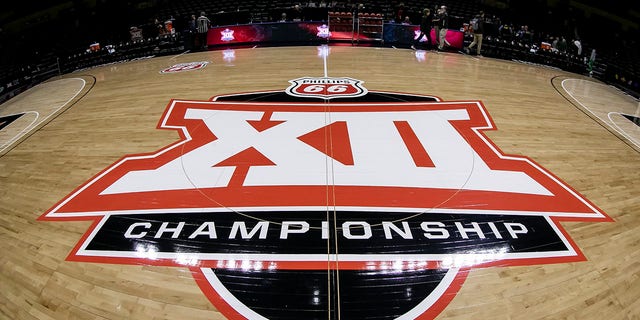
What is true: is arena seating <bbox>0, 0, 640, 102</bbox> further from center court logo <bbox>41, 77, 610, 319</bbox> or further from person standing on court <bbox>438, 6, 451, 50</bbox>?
center court logo <bbox>41, 77, 610, 319</bbox>

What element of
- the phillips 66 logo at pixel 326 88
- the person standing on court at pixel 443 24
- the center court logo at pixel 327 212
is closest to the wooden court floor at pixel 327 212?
the center court logo at pixel 327 212

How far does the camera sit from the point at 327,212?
4020 millimetres

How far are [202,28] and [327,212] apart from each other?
11.1 meters

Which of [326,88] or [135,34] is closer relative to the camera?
[326,88]

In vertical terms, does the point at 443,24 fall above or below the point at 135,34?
above

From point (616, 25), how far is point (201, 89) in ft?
54.5

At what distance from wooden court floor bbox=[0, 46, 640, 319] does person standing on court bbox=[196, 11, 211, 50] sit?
19.8ft

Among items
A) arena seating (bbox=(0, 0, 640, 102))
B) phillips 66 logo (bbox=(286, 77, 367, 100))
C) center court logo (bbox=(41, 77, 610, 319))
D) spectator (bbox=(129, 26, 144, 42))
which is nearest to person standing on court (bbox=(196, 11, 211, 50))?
arena seating (bbox=(0, 0, 640, 102))

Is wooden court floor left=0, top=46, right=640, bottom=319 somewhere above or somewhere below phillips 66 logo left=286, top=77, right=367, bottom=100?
below

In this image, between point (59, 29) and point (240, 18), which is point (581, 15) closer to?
point (240, 18)

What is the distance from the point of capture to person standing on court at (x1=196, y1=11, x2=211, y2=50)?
42.1 ft

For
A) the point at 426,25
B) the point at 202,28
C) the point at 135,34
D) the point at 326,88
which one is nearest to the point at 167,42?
the point at 135,34

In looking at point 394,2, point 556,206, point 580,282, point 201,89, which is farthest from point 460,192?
point 394,2

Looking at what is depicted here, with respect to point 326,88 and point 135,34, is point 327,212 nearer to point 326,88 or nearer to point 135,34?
point 326,88
